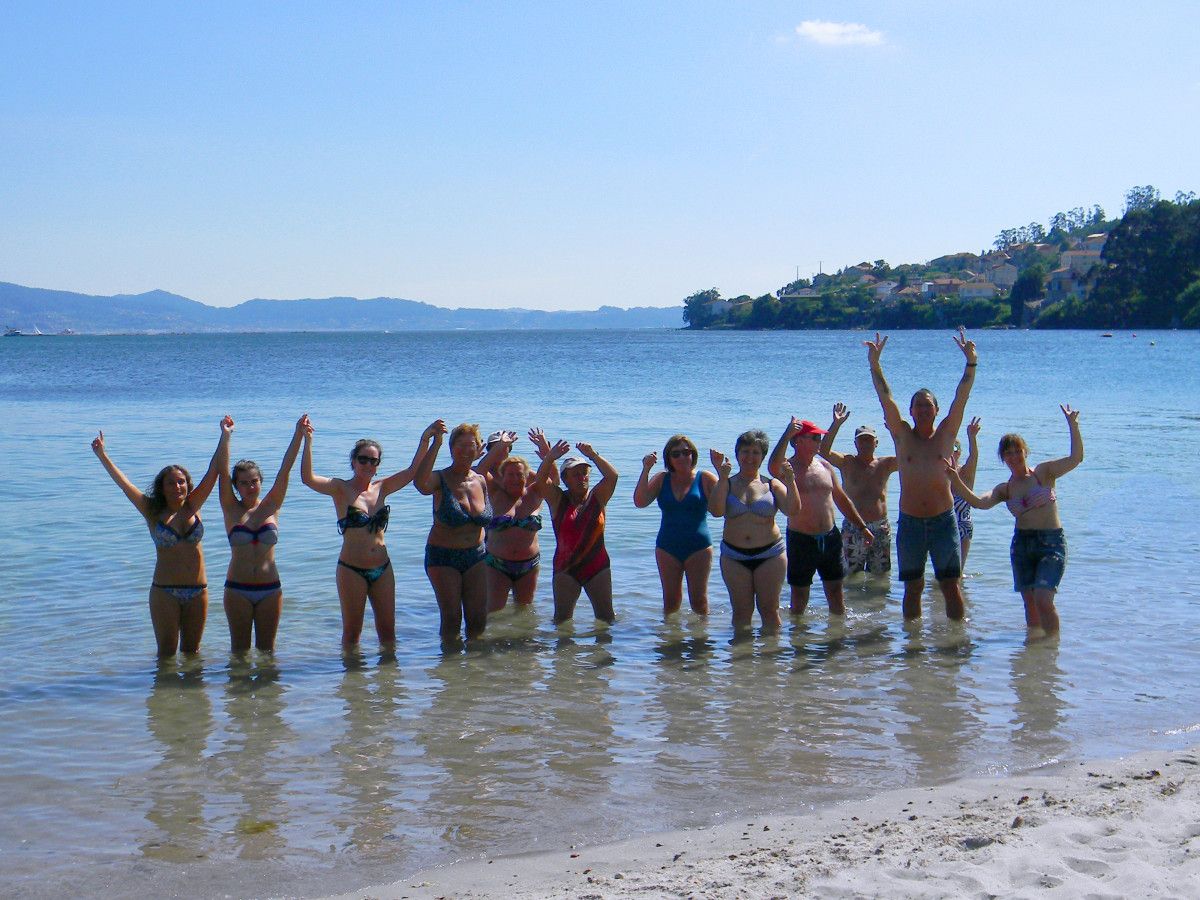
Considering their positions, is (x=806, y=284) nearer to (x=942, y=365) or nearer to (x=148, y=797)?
(x=942, y=365)

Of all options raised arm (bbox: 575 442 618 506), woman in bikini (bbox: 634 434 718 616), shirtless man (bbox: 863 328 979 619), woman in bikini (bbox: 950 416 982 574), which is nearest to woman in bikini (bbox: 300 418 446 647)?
raised arm (bbox: 575 442 618 506)

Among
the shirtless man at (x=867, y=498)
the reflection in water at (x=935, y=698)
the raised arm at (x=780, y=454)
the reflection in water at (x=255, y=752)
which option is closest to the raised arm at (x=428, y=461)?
the reflection in water at (x=255, y=752)

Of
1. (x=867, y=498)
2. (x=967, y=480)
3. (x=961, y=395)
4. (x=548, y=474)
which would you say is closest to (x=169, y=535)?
(x=548, y=474)

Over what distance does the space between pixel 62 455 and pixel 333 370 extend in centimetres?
4060

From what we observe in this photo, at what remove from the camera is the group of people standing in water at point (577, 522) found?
7.78 meters

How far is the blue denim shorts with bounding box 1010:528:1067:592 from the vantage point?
822 cm

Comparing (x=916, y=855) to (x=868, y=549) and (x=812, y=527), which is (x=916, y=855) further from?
(x=868, y=549)

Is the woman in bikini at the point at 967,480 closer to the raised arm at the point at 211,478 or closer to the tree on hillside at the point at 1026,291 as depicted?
the raised arm at the point at 211,478

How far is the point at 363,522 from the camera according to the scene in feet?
26.1

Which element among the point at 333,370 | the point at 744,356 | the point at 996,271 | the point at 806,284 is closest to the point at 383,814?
the point at 333,370

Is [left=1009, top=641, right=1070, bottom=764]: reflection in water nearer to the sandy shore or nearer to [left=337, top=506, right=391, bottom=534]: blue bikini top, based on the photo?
the sandy shore

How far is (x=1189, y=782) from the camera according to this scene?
549 centimetres

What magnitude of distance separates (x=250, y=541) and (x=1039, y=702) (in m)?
5.10

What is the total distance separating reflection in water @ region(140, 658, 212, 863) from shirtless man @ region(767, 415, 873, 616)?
4.49m
